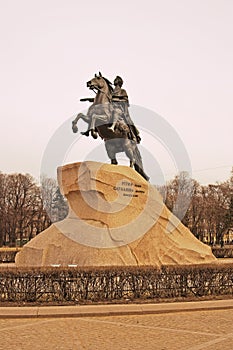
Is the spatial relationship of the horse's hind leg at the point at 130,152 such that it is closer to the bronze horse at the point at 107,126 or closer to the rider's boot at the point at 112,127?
the bronze horse at the point at 107,126

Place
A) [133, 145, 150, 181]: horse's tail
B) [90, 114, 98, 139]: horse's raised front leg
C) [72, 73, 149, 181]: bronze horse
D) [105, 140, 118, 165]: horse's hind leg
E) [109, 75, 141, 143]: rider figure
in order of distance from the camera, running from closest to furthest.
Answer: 1. [90, 114, 98, 139]: horse's raised front leg
2. [72, 73, 149, 181]: bronze horse
3. [109, 75, 141, 143]: rider figure
4. [105, 140, 118, 165]: horse's hind leg
5. [133, 145, 150, 181]: horse's tail

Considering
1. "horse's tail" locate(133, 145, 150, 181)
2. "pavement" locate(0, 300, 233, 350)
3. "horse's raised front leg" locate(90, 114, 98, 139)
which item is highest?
"horse's raised front leg" locate(90, 114, 98, 139)

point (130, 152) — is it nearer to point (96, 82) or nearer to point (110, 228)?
point (96, 82)

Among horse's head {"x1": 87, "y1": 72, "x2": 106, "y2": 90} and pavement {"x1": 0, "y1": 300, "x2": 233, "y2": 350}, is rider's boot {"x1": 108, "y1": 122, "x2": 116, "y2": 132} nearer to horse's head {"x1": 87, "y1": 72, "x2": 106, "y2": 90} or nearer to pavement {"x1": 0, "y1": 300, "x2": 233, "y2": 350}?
horse's head {"x1": 87, "y1": 72, "x2": 106, "y2": 90}

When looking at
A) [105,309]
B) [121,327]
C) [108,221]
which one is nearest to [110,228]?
[108,221]

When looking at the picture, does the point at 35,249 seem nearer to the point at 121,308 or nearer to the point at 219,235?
the point at 121,308

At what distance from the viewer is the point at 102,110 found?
15602mm

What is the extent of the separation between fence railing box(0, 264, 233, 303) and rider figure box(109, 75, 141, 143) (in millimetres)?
6864

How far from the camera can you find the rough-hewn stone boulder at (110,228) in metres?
13.5

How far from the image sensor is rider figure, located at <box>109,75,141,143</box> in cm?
1613

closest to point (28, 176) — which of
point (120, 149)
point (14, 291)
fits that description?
point (120, 149)

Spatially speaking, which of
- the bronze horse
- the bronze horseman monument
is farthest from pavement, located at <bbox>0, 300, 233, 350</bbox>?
the bronze horse

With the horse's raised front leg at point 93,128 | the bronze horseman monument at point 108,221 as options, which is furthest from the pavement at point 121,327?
the horse's raised front leg at point 93,128

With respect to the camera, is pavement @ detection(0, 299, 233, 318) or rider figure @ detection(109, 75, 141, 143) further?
rider figure @ detection(109, 75, 141, 143)
